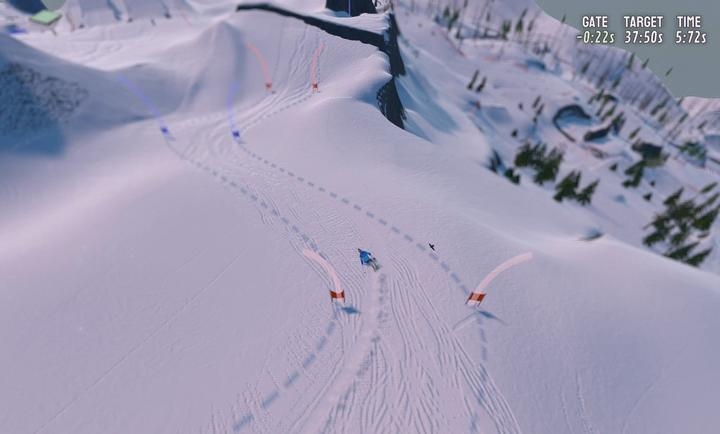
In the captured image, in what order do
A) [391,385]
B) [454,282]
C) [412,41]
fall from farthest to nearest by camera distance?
[412,41] → [454,282] → [391,385]

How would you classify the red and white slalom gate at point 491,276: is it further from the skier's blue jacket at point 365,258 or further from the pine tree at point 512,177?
the pine tree at point 512,177

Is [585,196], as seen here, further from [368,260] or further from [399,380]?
[399,380]

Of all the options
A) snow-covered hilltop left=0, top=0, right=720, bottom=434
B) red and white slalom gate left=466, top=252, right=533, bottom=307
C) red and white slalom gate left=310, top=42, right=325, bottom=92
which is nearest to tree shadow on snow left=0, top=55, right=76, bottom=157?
snow-covered hilltop left=0, top=0, right=720, bottom=434

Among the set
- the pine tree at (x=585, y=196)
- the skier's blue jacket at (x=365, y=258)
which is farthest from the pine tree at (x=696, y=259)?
the skier's blue jacket at (x=365, y=258)

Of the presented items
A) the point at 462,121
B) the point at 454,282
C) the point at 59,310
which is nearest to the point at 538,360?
the point at 454,282

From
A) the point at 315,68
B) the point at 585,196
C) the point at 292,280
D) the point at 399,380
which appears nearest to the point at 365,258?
the point at 292,280

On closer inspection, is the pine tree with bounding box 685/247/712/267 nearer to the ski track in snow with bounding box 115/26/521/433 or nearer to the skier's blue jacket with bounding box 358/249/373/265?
the ski track in snow with bounding box 115/26/521/433

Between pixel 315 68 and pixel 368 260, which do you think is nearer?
pixel 368 260

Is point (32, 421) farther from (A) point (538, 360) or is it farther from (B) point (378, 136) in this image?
(B) point (378, 136)
